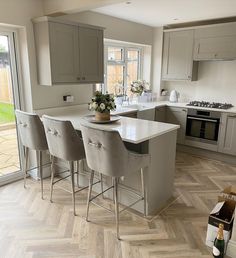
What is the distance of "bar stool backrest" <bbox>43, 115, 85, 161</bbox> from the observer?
2340 millimetres

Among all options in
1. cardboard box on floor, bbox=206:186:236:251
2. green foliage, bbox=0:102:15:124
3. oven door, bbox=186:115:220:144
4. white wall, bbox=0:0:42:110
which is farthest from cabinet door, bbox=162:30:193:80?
green foliage, bbox=0:102:15:124

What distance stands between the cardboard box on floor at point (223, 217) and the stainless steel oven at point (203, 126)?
2.00m

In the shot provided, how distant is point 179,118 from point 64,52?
255cm

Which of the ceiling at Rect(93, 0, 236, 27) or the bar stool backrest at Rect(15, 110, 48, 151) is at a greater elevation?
the ceiling at Rect(93, 0, 236, 27)

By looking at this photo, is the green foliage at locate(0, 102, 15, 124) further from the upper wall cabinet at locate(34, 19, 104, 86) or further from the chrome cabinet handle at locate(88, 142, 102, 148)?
the chrome cabinet handle at locate(88, 142, 102, 148)

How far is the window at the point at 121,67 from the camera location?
443cm

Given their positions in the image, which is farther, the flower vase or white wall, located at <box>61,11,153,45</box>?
white wall, located at <box>61,11,153,45</box>

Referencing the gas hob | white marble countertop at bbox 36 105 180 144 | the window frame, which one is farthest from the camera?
the window frame

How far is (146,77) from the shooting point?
5.17m

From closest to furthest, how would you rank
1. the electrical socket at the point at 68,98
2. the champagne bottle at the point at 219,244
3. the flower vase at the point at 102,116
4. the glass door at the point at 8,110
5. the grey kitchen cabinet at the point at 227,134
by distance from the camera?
the champagne bottle at the point at 219,244
the flower vase at the point at 102,116
the glass door at the point at 8,110
the electrical socket at the point at 68,98
the grey kitchen cabinet at the point at 227,134

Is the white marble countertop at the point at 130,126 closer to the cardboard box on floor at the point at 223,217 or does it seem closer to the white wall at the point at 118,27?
the cardboard box on floor at the point at 223,217

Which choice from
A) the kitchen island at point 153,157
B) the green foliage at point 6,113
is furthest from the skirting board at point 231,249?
the green foliage at point 6,113

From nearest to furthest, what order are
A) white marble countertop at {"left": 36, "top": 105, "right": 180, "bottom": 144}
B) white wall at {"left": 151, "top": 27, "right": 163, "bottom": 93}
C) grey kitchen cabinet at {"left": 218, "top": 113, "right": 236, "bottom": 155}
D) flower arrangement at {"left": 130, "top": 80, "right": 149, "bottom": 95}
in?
white marble countertop at {"left": 36, "top": 105, "right": 180, "bottom": 144}, grey kitchen cabinet at {"left": 218, "top": 113, "right": 236, "bottom": 155}, flower arrangement at {"left": 130, "top": 80, "right": 149, "bottom": 95}, white wall at {"left": 151, "top": 27, "right": 163, "bottom": 93}

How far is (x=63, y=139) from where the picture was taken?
2.38m
